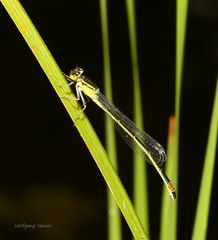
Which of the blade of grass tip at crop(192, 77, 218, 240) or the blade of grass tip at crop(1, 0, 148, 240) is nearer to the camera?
the blade of grass tip at crop(1, 0, 148, 240)

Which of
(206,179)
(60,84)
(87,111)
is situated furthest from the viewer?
(87,111)

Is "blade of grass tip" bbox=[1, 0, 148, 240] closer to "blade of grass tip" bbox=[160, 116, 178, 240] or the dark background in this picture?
"blade of grass tip" bbox=[160, 116, 178, 240]

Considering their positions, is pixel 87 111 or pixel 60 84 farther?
pixel 87 111

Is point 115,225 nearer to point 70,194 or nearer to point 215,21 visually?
point 70,194

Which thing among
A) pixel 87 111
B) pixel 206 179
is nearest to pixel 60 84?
pixel 206 179

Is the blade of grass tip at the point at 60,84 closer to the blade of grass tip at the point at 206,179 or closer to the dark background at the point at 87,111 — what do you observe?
the blade of grass tip at the point at 206,179

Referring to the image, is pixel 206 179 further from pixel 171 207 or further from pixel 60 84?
pixel 60 84

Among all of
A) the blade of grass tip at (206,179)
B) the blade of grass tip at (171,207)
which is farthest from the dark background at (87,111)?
the blade of grass tip at (206,179)

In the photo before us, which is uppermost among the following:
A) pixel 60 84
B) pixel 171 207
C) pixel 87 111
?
pixel 87 111

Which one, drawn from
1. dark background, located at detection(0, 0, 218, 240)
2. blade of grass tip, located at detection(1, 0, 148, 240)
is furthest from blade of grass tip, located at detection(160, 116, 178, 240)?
dark background, located at detection(0, 0, 218, 240)
